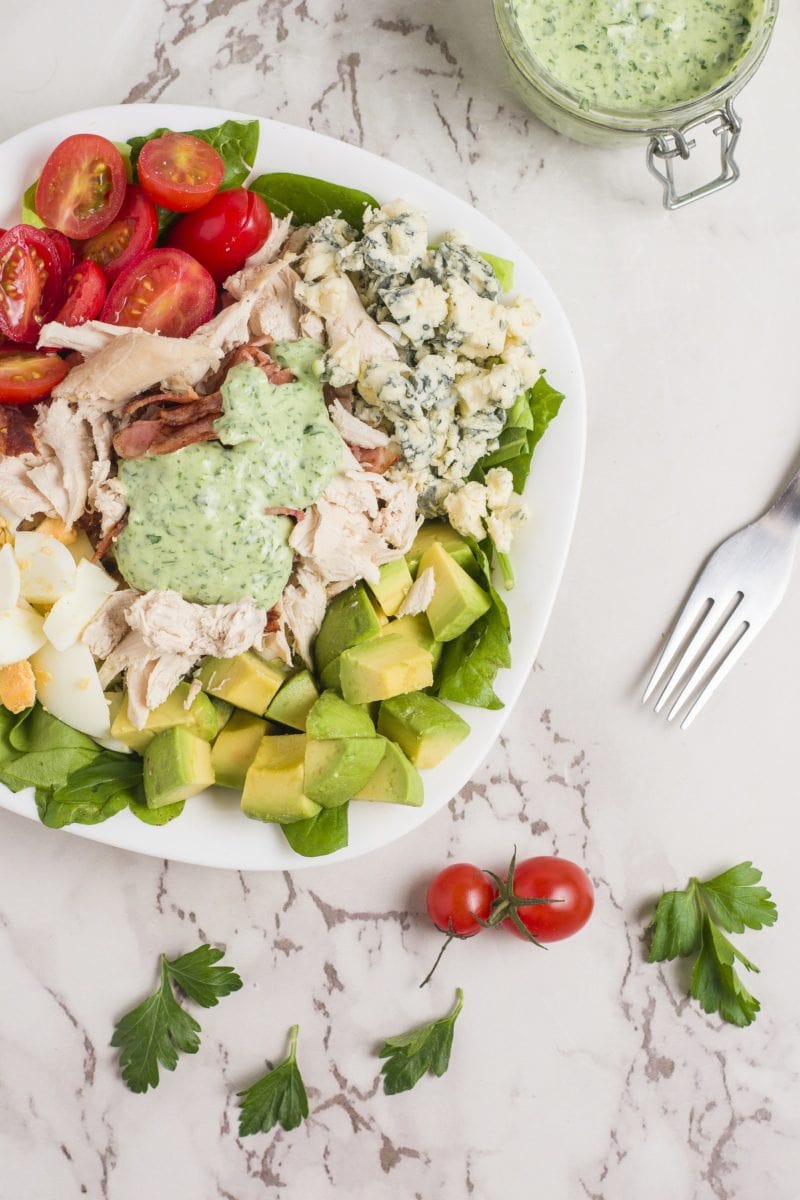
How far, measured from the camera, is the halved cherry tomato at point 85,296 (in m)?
2.65

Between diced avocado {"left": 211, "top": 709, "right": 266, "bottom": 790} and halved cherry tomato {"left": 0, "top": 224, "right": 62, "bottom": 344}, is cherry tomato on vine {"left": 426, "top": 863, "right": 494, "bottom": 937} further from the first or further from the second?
halved cherry tomato {"left": 0, "top": 224, "right": 62, "bottom": 344}

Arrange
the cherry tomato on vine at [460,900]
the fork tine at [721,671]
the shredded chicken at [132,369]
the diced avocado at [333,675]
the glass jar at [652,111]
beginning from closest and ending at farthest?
the shredded chicken at [132,369], the diced avocado at [333,675], the glass jar at [652,111], the cherry tomato on vine at [460,900], the fork tine at [721,671]

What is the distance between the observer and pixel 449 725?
8.80 feet

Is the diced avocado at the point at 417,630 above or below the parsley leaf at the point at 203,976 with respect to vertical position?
above

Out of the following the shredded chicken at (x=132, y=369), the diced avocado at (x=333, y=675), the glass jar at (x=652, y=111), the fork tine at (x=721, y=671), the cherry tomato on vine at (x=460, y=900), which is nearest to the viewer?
the shredded chicken at (x=132, y=369)

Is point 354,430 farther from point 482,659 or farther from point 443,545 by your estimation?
point 482,659

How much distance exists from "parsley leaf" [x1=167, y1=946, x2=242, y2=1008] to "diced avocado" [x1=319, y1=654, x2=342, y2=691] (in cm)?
96

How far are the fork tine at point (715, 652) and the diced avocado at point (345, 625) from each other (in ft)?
3.58

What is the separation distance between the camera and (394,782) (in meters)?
2.65

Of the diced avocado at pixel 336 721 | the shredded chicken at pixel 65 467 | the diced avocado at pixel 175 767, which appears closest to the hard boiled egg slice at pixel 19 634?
the shredded chicken at pixel 65 467

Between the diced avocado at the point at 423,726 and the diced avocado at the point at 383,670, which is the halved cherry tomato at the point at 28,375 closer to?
the diced avocado at the point at 383,670

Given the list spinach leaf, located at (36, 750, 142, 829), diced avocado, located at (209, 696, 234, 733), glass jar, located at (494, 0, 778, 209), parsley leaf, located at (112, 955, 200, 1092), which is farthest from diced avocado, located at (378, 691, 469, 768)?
glass jar, located at (494, 0, 778, 209)

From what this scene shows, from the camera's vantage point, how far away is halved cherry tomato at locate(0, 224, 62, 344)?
2.64 meters

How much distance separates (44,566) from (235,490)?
0.56 m
